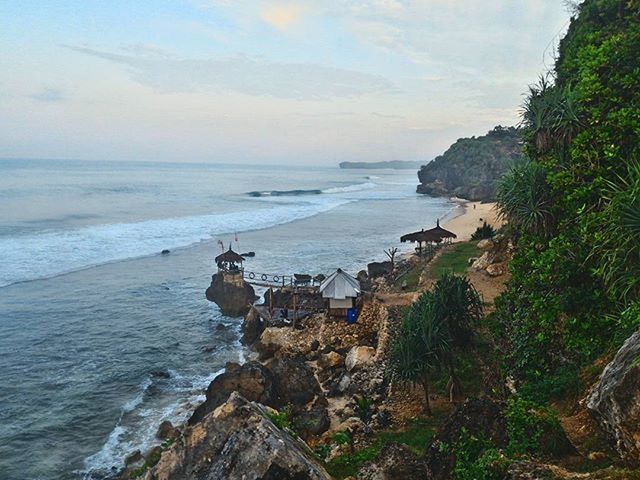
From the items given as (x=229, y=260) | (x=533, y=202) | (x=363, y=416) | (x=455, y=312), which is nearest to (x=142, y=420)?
(x=363, y=416)

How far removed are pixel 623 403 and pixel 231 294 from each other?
24.2 meters

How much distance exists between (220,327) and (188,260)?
50.9ft

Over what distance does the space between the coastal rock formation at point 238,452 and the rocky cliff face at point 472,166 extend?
78094 mm

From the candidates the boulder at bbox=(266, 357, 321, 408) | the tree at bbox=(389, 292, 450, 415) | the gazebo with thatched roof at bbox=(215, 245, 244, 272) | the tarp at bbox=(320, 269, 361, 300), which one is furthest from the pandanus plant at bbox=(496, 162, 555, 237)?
the gazebo with thatched roof at bbox=(215, 245, 244, 272)

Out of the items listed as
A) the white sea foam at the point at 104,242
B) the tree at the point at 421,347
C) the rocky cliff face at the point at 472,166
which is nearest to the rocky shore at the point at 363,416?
the tree at the point at 421,347

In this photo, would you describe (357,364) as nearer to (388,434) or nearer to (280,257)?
(388,434)

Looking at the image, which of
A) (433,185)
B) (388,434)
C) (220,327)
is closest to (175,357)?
(220,327)

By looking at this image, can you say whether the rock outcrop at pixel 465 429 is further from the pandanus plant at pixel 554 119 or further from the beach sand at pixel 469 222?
the beach sand at pixel 469 222

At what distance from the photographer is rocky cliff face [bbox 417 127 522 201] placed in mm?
87812

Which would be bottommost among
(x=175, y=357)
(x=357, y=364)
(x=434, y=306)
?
(x=175, y=357)

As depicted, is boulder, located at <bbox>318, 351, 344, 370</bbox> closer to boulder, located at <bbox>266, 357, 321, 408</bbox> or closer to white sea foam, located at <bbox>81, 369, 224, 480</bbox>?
boulder, located at <bbox>266, 357, 321, 408</bbox>

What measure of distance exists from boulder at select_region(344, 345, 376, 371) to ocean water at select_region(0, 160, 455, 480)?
19.4ft

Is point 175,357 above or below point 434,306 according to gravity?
below

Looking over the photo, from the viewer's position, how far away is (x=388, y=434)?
12.6 meters
